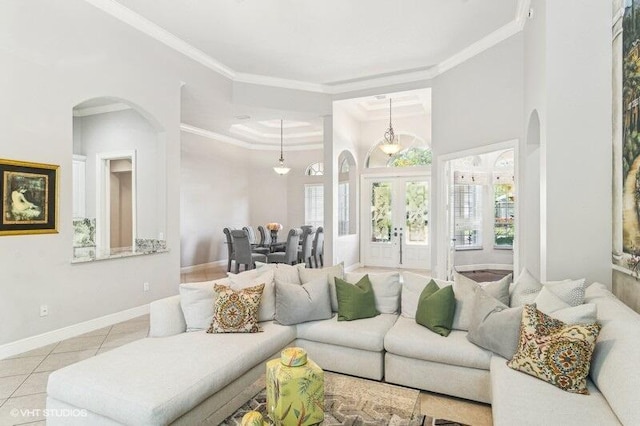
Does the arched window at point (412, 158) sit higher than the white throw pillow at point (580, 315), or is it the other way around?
the arched window at point (412, 158)

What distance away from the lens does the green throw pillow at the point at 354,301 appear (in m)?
3.15

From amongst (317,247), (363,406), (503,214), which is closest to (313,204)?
(317,247)

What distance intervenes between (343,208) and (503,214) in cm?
389

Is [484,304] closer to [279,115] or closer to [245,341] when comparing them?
[245,341]

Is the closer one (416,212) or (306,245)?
(306,245)

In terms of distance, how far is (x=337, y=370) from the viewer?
9.72ft

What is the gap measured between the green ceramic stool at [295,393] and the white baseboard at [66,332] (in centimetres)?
309

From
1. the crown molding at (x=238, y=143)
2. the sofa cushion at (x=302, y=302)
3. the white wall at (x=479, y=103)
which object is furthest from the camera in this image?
the crown molding at (x=238, y=143)

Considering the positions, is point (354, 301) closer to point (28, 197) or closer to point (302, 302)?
point (302, 302)

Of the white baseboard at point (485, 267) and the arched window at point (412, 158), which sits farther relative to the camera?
the white baseboard at point (485, 267)

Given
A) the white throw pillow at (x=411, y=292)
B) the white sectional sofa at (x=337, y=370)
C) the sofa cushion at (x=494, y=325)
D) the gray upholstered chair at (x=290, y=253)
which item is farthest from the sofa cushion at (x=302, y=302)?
the gray upholstered chair at (x=290, y=253)

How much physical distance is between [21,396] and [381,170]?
7.19 meters

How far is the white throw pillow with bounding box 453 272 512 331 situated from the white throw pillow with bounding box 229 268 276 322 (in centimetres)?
151

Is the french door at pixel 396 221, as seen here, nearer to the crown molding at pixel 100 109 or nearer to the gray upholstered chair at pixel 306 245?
the gray upholstered chair at pixel 306 245
